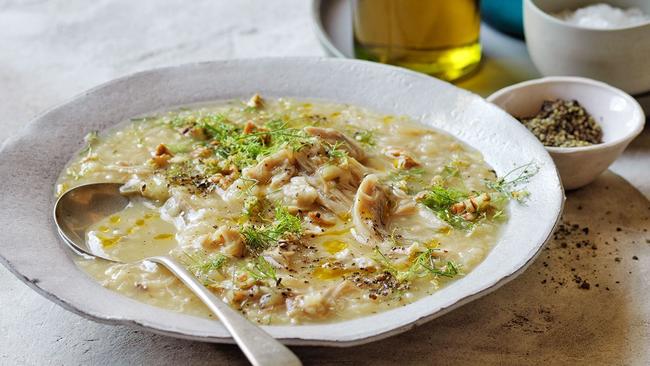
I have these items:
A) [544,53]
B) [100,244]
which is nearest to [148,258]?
[100,244]

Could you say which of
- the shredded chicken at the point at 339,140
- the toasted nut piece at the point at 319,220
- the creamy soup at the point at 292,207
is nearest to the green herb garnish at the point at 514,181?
the creamy soup at the point at 292,207

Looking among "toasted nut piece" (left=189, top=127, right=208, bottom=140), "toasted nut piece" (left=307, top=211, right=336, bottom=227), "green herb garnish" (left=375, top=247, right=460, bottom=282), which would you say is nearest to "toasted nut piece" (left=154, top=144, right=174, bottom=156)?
"toasted nut piece" (left=189, top=127, right=208, bottom=140)

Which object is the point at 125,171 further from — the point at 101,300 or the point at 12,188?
the point at 101,300

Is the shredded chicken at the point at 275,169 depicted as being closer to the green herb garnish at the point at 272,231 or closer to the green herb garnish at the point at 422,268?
the green herb garnish at the point at 272,231

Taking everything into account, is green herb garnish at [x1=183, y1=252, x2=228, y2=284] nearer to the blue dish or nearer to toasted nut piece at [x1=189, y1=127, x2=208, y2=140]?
toasted nut piece at [x1=189, y1=127, x2=208, y2=140]

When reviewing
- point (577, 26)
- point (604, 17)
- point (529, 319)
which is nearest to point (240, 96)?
point (577, 26)
